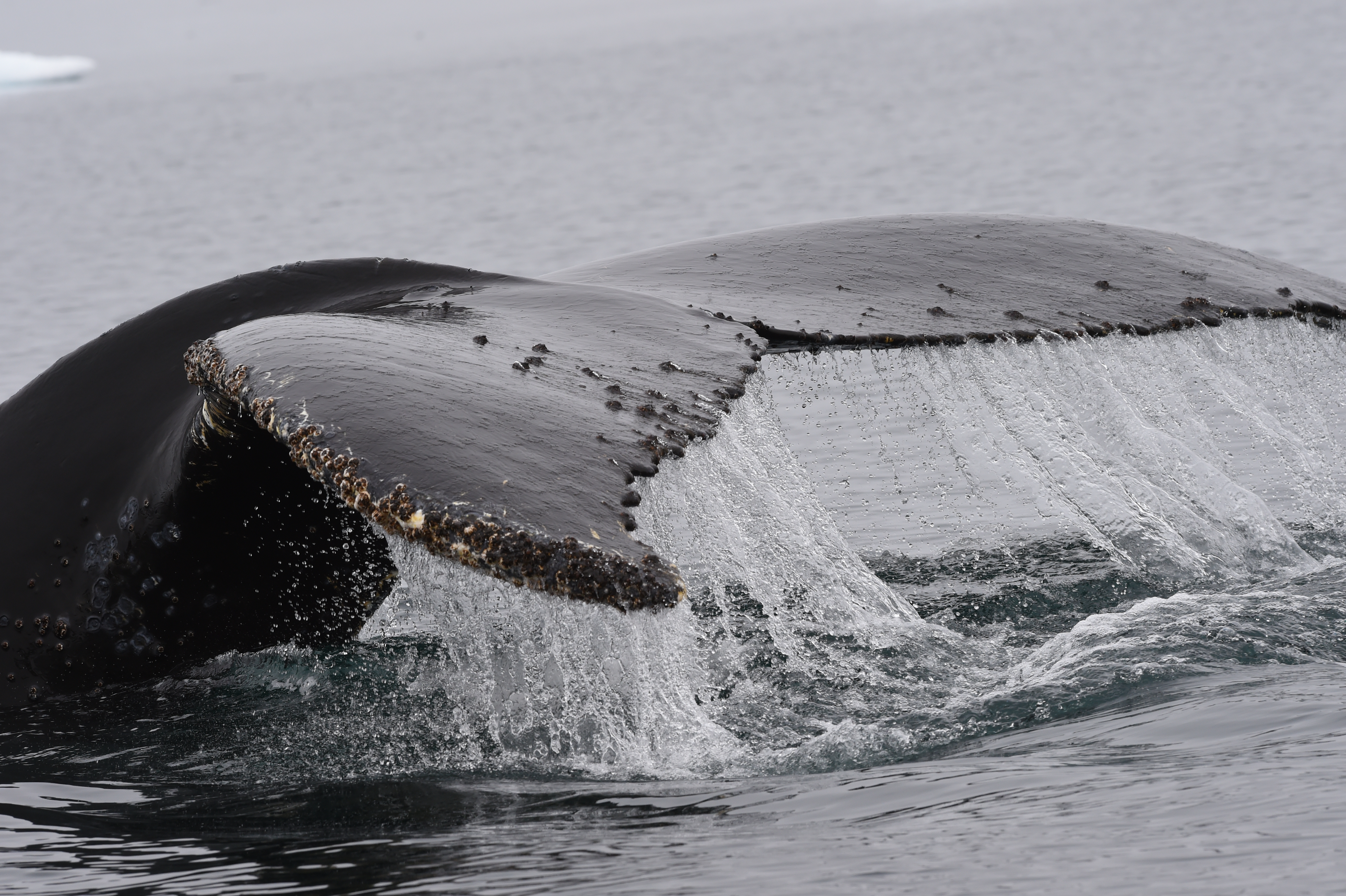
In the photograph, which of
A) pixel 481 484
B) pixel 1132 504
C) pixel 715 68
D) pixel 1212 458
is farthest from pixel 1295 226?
pixel 715 68

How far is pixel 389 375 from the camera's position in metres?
3.36

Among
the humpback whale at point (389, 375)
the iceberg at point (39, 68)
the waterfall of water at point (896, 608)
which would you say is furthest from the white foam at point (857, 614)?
the iceberg at point (39, 68)

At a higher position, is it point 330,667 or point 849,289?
point 849,289

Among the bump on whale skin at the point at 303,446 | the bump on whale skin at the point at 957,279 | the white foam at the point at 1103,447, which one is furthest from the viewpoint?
the white foam at the point at 1103,447

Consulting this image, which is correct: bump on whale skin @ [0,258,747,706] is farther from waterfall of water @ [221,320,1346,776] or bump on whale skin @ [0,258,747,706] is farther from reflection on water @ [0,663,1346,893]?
reflection on water @ [0,663,1346,893]

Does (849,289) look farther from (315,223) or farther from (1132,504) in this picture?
(315,223)

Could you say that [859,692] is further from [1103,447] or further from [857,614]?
[1103,447]

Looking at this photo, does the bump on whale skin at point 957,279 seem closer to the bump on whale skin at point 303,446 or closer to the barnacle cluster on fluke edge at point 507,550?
the bump on whale skin at point 303,446

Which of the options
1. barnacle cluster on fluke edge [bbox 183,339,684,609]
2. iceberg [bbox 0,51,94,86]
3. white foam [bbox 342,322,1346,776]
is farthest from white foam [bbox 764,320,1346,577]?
iceberg [bbox 0,51,94,86]

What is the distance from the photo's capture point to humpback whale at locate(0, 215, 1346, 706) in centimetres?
336

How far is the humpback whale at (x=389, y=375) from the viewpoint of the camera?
3.36m

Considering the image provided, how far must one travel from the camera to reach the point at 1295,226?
1822 cm

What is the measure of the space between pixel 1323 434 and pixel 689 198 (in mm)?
21025

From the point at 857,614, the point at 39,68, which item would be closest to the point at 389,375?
the point at 857,614
